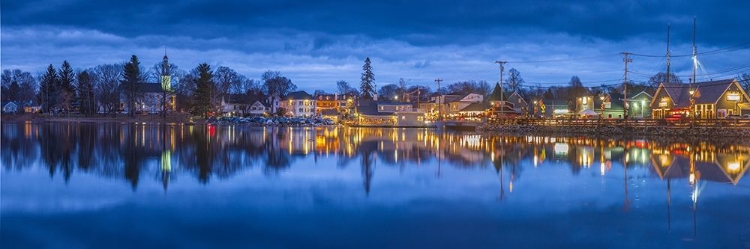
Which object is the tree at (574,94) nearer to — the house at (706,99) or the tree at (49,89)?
the house at (706,99)

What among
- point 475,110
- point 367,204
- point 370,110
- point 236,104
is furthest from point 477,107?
point 367,204

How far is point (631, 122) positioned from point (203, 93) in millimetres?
65061

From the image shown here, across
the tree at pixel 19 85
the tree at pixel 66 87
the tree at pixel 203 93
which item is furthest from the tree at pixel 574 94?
the tree at pixel 19 85

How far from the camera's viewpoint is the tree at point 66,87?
10434 centimetres

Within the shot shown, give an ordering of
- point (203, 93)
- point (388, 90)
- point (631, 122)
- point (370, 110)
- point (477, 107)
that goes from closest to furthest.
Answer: point (631, 122) → point (203, 93) → point (370, 110) → point (477, 107) → point (388, 90)

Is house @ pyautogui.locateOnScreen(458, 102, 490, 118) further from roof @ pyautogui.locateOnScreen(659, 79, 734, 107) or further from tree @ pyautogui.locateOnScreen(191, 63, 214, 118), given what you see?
tree @ pyautogui.locateOnScreen(191, 63, 214, 118)

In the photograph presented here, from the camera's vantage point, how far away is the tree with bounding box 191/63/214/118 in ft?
319

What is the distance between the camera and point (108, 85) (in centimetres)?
10250

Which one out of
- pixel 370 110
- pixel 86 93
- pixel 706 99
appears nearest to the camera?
pixel 706 99

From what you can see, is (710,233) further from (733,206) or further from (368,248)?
(368,248)

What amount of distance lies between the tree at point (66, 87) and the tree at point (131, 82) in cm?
994

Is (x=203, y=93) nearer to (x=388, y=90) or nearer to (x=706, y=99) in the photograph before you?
(x=706, y=99)

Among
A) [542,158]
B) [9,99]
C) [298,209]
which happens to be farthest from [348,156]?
[9,99]

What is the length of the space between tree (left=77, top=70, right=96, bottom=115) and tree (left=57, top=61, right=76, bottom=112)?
6.01 ft
